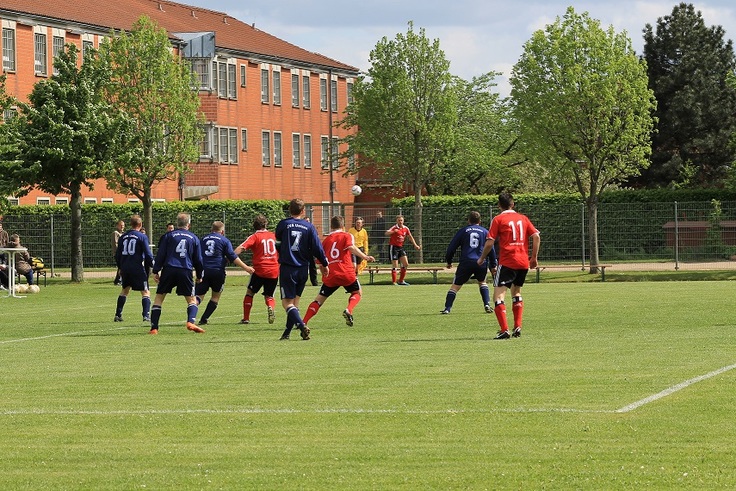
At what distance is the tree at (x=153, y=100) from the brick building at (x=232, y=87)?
14857 millimetres

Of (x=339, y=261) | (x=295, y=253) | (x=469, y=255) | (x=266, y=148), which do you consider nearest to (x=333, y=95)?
(x=266, y=148)

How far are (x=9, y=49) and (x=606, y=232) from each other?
30.4 metres

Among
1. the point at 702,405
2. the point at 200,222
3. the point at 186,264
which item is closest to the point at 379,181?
the point at 200,222

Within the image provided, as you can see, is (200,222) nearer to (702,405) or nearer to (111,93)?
(111,93)

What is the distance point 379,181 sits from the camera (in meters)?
92.1

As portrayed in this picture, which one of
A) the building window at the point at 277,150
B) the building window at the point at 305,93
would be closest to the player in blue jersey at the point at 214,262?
the building window at the point at 277,150

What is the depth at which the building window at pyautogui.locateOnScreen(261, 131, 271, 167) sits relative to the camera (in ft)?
284

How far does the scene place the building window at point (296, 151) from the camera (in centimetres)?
8938

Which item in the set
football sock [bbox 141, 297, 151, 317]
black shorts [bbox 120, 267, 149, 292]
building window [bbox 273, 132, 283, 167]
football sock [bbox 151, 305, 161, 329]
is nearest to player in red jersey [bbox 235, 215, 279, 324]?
football sock [bbox 141, 297, 151, 317]

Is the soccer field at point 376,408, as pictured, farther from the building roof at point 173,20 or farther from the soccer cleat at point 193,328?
the building roof at point 173,20

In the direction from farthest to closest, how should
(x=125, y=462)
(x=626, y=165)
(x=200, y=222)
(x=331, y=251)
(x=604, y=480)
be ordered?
1. (x=200, y=222)
2. (x=626, y=165)
3. (x=331, y=251)
4. (x=125, y=462)
5. (x=604, y=480)

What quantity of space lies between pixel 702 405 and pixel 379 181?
8056 cm

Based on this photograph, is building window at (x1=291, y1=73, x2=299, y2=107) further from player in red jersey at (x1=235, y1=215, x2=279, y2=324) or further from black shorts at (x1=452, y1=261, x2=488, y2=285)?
player in red jersey at (x1=235, y1=215, x2=279, y2=324)

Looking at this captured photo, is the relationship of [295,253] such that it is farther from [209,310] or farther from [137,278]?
[137,278]
